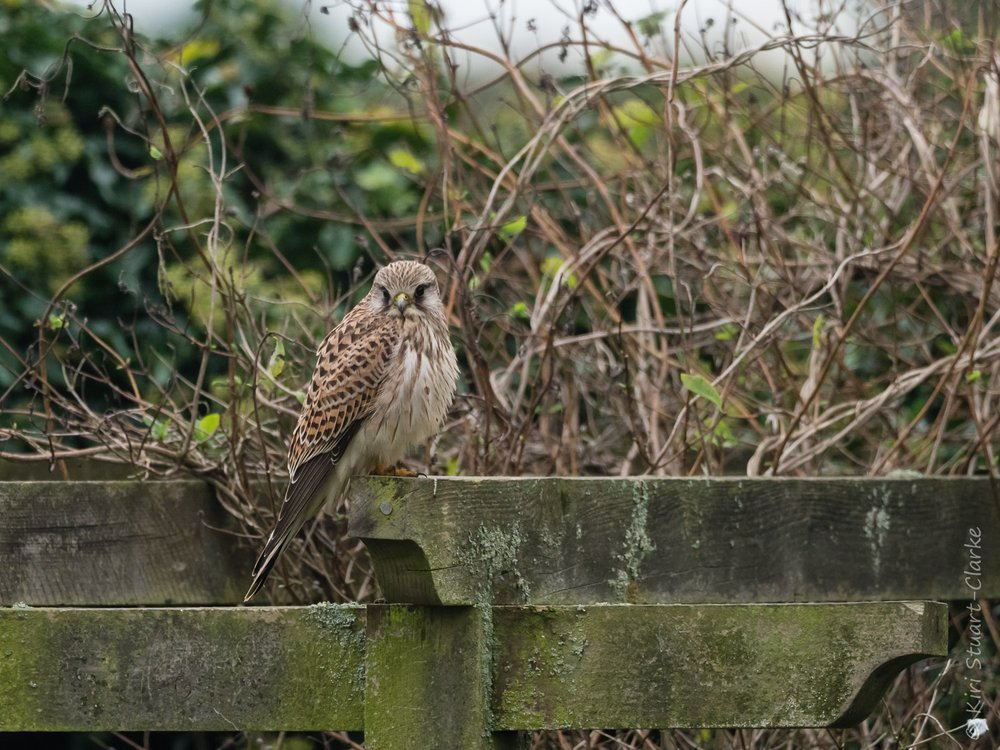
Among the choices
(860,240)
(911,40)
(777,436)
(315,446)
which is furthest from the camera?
(911,40)

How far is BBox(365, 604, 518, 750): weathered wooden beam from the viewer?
235cm

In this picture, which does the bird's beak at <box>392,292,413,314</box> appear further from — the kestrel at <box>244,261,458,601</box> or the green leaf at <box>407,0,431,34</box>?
the green leaf at <box>407,0,431,34</box>

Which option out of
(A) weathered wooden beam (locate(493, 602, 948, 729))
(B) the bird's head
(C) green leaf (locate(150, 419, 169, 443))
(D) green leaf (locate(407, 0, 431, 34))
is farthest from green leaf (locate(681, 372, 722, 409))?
(D) green leaf (locate(407, 0, 431, 34))

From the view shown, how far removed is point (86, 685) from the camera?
98.3 inches

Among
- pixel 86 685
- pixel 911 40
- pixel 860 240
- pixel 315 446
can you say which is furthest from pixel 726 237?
pixel 86 685

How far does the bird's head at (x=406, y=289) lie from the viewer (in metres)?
3.49

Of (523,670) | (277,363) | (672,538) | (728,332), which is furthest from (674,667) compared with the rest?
(728,332)

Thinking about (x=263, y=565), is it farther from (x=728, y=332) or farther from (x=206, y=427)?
(x=728, y=332)

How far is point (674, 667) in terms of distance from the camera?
237 centimetres

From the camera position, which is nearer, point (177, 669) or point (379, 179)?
point (177, 669)

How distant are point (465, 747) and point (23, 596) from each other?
3.88 ft

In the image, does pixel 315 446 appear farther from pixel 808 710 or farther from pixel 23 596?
pixel 808 710

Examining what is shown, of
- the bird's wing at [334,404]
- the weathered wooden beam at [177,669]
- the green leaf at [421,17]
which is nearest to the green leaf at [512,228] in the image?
the bird's wing at [334,404]

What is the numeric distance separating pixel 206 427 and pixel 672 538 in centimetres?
127
